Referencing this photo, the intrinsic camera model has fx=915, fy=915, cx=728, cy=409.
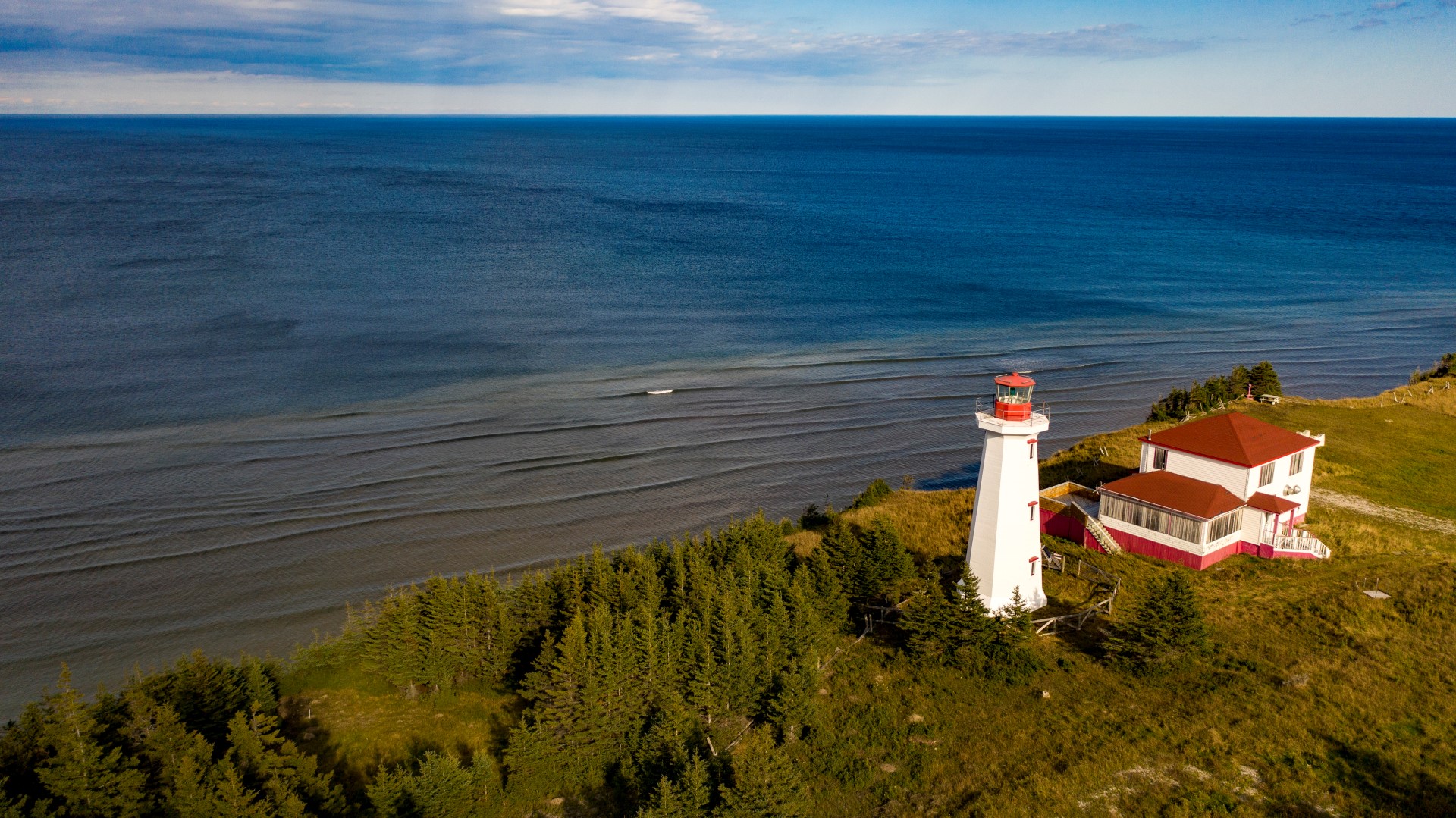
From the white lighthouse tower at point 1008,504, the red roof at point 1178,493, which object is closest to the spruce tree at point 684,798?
the white lighthouse tower at point 1008,504

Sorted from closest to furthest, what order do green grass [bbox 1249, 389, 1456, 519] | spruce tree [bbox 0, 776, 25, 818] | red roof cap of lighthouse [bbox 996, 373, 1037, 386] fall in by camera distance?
spruce tree [bbox 0, 776, 25, 818] < red roof cap of lighthouse [bbox 996, 373, 1037, 386] < green grass [bbox 1249, 389, 1456, 519]

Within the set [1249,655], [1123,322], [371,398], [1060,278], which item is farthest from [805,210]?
[1249,655]

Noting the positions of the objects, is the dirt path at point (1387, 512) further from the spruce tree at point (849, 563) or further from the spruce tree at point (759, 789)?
the spruce tree at point (759, 789)

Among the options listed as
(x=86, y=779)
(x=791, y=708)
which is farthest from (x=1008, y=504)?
(x=86, y=779)

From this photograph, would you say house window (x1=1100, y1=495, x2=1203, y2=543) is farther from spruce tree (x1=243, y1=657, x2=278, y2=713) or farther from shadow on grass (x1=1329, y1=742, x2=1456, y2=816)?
spruce tree (x1=243, y1=657, x2=278, y2=713)

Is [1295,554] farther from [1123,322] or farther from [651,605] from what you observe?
[1123,322]

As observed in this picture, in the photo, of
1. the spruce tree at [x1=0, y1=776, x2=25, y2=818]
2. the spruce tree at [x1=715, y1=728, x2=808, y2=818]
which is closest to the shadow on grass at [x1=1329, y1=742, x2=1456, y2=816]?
the spruce tree at [x1=715, y1=728, x2=808, y2=818]

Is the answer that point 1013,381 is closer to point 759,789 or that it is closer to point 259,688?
point 759,789
